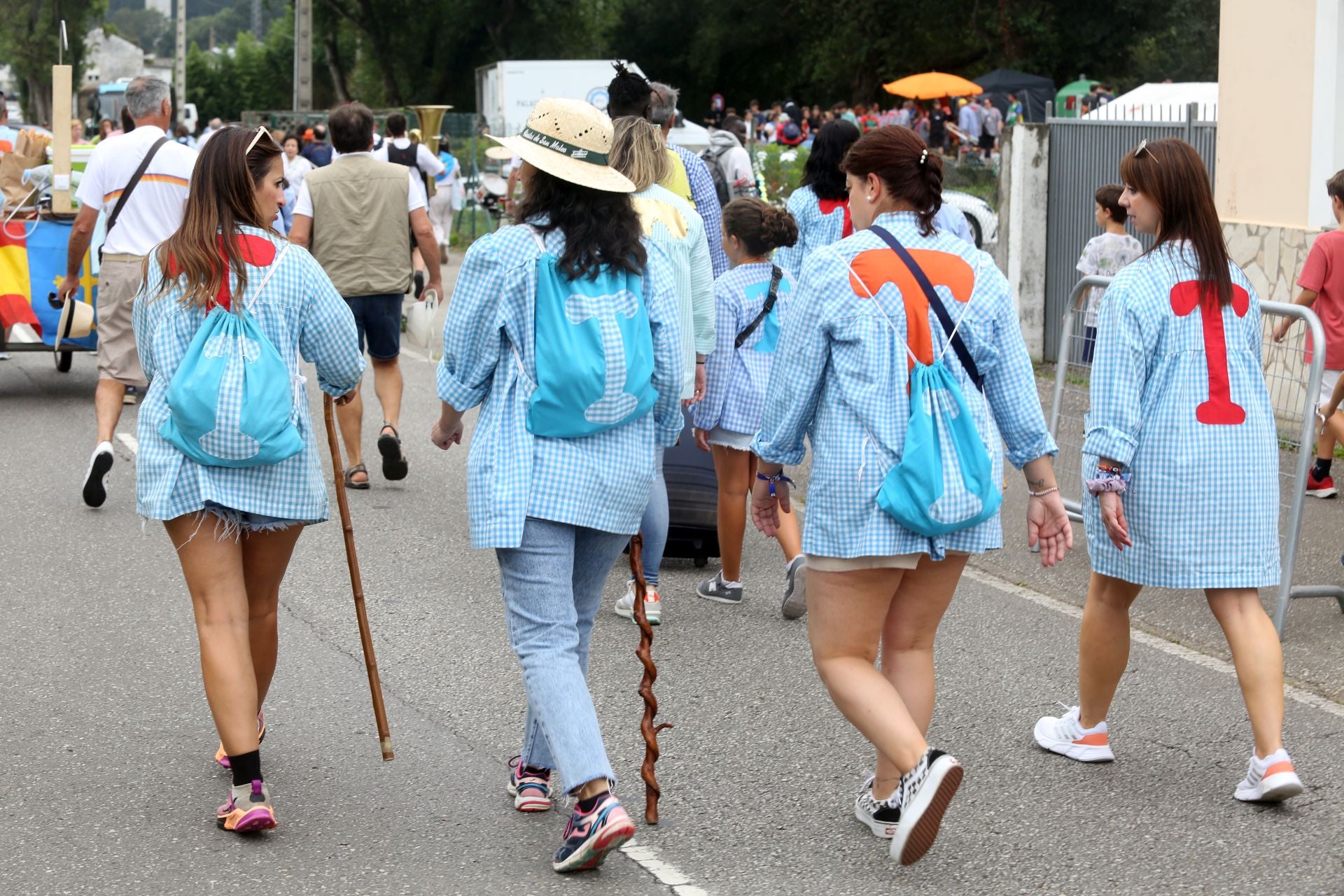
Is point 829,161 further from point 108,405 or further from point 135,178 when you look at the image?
point 108,405

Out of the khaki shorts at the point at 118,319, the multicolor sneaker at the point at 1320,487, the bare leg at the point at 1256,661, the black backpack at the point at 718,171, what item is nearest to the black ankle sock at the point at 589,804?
the bare leg at the point at 1256,661

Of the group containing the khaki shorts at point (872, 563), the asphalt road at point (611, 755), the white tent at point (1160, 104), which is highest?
the white tent at point (1160, 104)

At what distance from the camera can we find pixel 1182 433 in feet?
14.5

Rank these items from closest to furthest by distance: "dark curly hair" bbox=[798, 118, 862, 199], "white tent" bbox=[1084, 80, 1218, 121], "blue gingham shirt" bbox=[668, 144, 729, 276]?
"blue gingham shirt" bbox=[668, 144, 729, 276]
"dark curly hair" bbox=[798, 118, 862, 199]
"white tent" bbox=[1084, 80, 1218, 121]

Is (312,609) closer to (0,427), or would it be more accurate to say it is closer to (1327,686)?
(1327,686)

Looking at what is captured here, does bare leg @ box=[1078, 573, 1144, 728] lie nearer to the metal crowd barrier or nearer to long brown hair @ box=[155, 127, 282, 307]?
the metal crowd barrier

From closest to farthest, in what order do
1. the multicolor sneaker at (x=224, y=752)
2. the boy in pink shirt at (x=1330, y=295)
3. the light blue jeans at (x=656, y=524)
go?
1. the multicolor sneaker at (x=224, y=752)
2. the light blue jeans at (x=656, y=524)
3. the boy in pink shirt at (x=1330, y=295)

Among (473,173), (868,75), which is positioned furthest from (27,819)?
(868,75)

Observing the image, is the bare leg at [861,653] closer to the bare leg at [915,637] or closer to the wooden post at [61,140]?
the bare leg at [915,637]

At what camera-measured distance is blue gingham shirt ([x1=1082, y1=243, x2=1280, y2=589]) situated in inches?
174

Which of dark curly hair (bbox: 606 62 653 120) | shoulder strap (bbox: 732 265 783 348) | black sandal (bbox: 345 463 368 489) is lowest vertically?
black sandal (bbox: 345 463 368 489)

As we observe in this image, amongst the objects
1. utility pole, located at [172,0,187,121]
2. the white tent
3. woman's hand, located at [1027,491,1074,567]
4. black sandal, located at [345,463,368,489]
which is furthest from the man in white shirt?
utility pole, located at [172,0,187,121]

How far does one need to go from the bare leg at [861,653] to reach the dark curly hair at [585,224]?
92 cm

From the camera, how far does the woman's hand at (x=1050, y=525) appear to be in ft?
13.3
